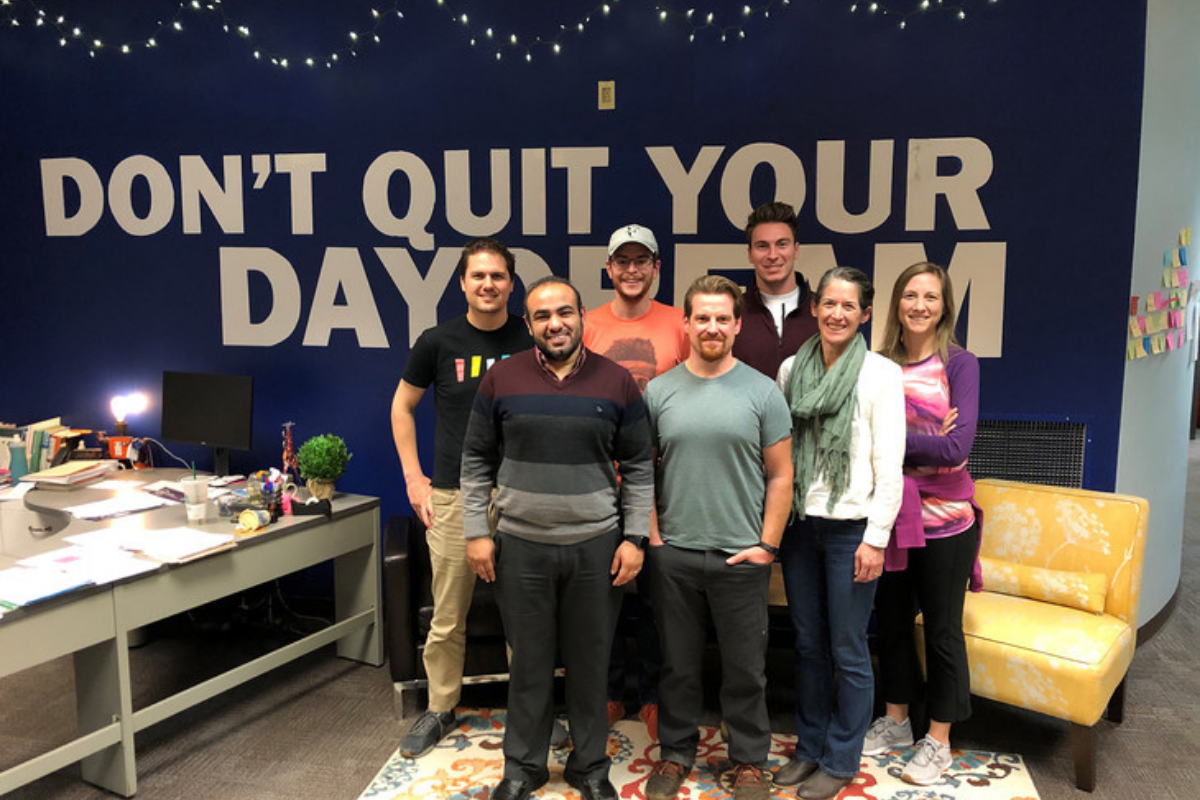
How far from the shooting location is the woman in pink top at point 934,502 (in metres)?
2.52

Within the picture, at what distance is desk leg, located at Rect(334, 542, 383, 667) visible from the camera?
352 cm

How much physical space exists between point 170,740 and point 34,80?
3213 mm

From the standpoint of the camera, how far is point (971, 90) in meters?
3.30

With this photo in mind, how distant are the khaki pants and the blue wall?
108cm

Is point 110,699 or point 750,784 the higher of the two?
point 110,699

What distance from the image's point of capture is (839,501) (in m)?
2.40

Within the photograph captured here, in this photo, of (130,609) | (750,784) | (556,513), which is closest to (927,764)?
(750,784)

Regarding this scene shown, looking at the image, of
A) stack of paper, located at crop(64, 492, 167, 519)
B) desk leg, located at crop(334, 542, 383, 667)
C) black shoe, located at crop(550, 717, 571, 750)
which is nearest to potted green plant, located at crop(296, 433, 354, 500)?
desk leg, located at crop(334, 542, 383, 667)

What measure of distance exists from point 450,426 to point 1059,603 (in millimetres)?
2198

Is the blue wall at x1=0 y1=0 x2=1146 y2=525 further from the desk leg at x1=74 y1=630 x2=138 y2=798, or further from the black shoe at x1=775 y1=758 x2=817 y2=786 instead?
the black shoe at x1=775 y1=758 x2=817 y2=786

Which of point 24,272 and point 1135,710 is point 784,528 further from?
point 24,272

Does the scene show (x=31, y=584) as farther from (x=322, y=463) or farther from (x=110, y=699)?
(x=322, y=463)

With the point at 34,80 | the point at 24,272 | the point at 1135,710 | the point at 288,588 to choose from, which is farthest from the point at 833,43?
the point at 24,272

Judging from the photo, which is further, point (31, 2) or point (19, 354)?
point (19, 354)
